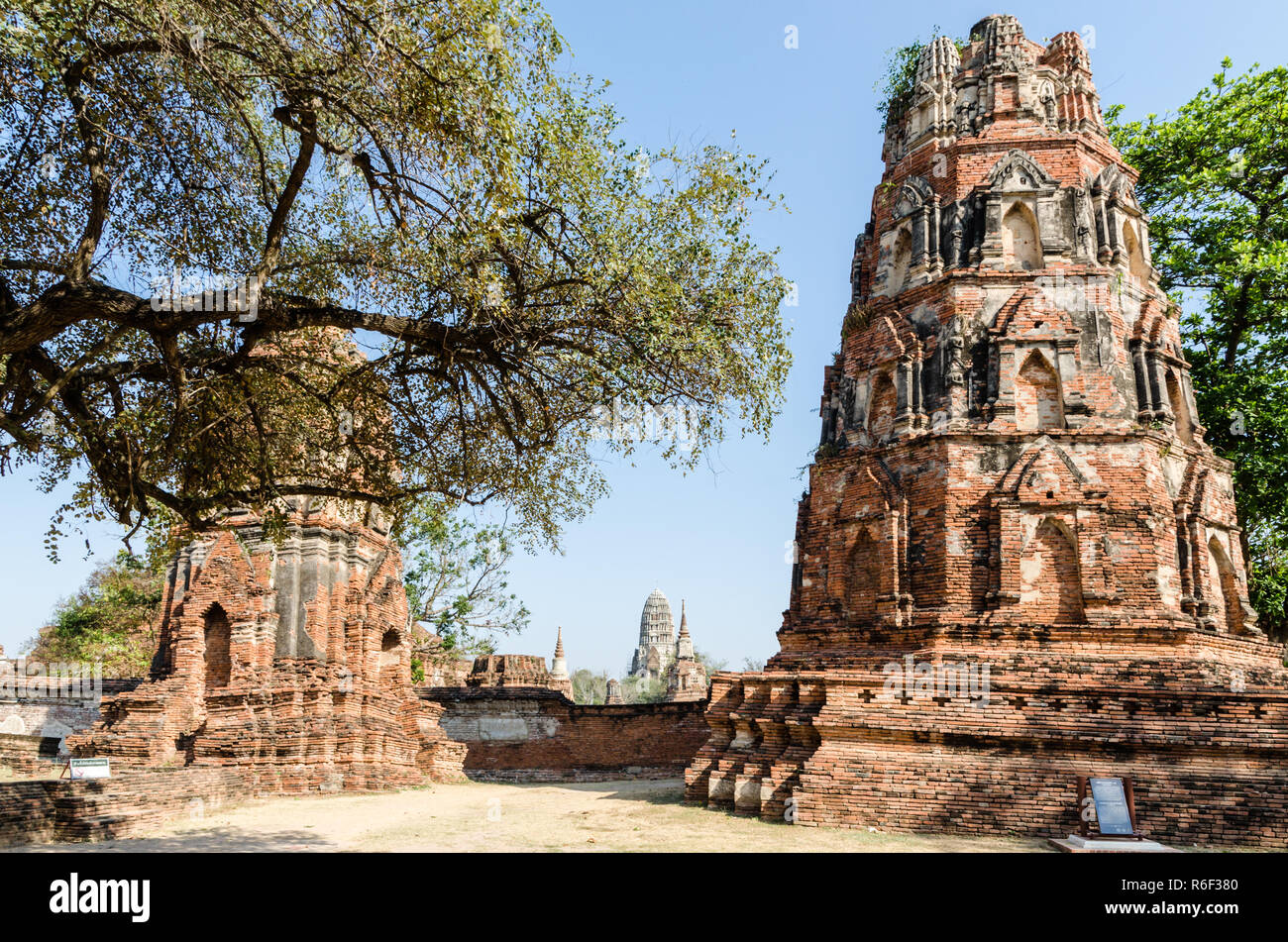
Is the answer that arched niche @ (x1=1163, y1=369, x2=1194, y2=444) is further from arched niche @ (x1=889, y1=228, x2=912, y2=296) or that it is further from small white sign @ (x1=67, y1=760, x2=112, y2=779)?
small white sign @ (x1=67, y1=760, x2=112, y2=779)

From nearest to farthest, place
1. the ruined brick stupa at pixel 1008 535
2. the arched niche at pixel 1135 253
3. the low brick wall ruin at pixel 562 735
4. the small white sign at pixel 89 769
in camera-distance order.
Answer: the ruined brick stupa at pixel 1008 535
the small white sign at pixel 89 769
the arched niche at pixel 1135 253
the low brick wall ruin at pixel 562 735

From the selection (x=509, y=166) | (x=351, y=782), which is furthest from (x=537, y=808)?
(x=509, y=166)

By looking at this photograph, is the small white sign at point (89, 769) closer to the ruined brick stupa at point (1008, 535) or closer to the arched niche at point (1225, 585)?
the ruined brick stupa at point (1008, 535)

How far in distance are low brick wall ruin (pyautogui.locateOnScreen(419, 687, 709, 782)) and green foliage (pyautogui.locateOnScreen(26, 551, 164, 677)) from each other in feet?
39.2

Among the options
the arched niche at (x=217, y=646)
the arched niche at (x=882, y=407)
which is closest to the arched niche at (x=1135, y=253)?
the arched niche at (x=882, y=407)

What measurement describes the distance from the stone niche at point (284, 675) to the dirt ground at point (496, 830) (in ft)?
4.38

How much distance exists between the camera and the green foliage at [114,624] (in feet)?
99.0

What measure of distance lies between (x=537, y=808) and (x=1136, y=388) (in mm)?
11206

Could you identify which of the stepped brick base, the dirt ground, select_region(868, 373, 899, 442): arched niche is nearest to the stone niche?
the dirt ground

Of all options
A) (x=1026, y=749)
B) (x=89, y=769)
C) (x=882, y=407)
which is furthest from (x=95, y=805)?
(x=882, y=407)

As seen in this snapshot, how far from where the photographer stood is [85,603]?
1405 inches

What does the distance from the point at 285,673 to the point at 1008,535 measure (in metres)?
Answer: 11.8

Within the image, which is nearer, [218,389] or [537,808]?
[218,389]

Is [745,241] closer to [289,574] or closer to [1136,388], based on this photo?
[1136,388]
